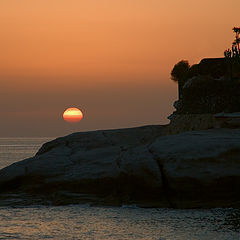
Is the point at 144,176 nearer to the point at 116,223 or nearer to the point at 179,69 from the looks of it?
the point at 116,223

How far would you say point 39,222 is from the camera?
21.1 meters

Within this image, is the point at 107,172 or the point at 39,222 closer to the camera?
the point at 39,222

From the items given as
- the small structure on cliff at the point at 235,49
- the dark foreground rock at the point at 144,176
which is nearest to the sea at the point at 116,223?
the dark foreground rock at the point at 144,176

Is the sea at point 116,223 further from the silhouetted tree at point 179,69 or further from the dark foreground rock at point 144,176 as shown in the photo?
the silhouetted tree at point 179,69

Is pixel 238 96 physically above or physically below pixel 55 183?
above

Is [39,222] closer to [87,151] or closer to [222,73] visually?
[87,151]

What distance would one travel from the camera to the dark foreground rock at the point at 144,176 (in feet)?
78.9

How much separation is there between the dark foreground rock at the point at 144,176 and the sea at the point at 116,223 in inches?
43.5

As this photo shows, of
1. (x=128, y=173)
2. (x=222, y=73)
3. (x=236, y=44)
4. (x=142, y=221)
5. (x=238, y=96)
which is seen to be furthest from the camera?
(x=236, y=44)

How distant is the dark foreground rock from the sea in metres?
1.11

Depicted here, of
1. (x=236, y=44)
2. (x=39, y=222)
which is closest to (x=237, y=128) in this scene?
(x=39, y=222)

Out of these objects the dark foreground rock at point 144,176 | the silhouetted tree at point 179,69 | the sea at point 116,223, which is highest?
the silhouetted tree at point 179,69

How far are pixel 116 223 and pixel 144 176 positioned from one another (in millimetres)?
4280

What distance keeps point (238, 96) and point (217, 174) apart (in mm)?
16905
